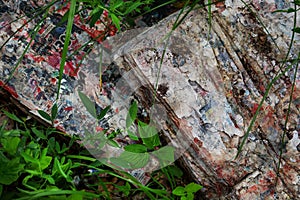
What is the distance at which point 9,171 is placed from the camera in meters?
1.30

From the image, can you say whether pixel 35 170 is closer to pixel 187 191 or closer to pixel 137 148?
pixel 137 148

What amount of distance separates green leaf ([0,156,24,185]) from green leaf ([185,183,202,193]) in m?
0.65

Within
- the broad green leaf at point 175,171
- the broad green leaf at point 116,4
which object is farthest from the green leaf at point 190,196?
the broad green leaf at point 116,4

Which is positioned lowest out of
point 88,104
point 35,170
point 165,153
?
point 165,153

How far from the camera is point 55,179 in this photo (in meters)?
1.44

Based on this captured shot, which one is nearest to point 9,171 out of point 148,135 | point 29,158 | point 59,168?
point 29,158

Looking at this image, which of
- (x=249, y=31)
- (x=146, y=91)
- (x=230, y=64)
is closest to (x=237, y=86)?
(x=230, y=64)

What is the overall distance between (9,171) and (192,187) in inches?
27.3

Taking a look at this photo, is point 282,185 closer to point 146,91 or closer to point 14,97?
point 146,91

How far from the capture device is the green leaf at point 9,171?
4.24 feet

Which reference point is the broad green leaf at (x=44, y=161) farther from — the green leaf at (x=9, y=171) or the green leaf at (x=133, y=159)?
the green leaf at (x=133, y=159)

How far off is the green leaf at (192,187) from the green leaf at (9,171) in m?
0.65

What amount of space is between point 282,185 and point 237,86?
427 millimetres

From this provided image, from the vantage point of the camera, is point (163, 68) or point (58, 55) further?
point (58, 55)
